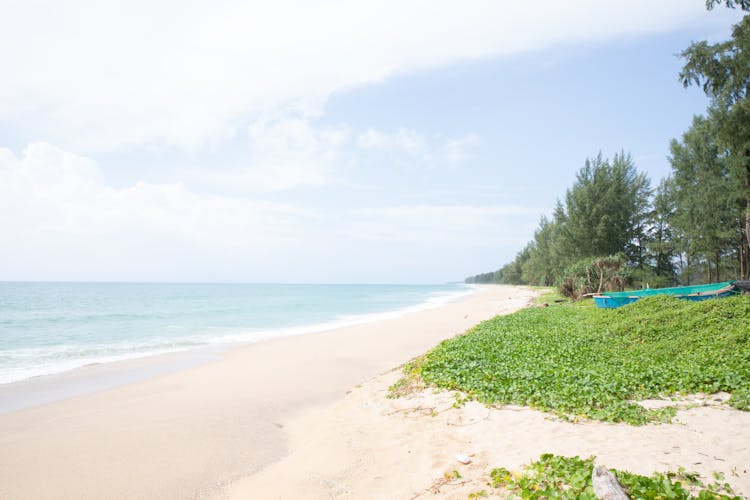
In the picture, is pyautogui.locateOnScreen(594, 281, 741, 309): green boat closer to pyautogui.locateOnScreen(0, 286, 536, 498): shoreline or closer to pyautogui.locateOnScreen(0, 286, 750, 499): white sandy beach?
pyautogui.locateOnScreen(0, 286, 536, 498): shoreline

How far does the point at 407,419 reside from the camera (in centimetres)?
720

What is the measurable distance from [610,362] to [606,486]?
6.81 m

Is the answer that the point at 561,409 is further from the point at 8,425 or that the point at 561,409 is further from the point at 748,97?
the point at 748,97

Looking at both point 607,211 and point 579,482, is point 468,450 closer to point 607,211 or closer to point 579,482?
point 579,482

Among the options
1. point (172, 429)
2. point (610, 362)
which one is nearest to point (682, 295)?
point (610, 362)

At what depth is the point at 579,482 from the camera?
12.8 feet

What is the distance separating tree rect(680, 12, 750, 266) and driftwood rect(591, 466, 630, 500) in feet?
57.4

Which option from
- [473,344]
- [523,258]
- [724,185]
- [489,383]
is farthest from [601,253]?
[523,258]

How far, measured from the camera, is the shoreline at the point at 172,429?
19.2 ft

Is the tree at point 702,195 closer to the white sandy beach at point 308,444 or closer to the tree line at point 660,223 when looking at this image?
the tree line at point 660,223

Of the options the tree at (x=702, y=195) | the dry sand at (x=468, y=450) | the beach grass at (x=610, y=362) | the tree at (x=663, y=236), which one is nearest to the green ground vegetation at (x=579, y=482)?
the dry sand at (x=468, y=450)

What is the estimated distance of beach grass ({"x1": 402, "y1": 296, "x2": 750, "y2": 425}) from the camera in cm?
693

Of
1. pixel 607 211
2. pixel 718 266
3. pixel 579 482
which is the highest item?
pixel 607 211

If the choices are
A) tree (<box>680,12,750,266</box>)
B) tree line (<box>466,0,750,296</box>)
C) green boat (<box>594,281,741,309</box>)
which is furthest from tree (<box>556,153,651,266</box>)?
tree (<box>680,12,750,266</box>)
